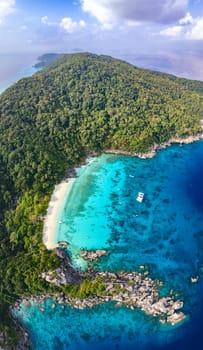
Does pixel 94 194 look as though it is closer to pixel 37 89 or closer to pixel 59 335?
pixel 59 335

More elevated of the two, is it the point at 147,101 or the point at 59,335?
the point at 147,101

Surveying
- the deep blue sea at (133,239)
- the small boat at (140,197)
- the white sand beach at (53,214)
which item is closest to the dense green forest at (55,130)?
the white sand beach at (53,214)

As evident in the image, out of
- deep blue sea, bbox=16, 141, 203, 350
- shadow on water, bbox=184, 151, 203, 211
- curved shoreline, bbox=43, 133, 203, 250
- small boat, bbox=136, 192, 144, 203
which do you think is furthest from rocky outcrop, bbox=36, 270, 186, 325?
shadow on water, bbox=184, 151, 203, 211

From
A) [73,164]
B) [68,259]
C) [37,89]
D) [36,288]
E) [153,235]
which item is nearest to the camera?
[36,288]

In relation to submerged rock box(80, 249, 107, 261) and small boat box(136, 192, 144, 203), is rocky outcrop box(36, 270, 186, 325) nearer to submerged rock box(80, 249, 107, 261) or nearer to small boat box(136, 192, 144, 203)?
submerged rock box(80, 249, 107, 261)

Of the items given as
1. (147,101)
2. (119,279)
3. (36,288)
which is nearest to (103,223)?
(119,279)

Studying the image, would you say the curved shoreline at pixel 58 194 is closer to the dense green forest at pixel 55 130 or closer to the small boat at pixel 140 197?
the dense green forest at pixel 55 130

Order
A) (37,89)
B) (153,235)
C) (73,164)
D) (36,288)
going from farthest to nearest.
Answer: (37,89) < (73,164) < (153,235) < (36,288)
